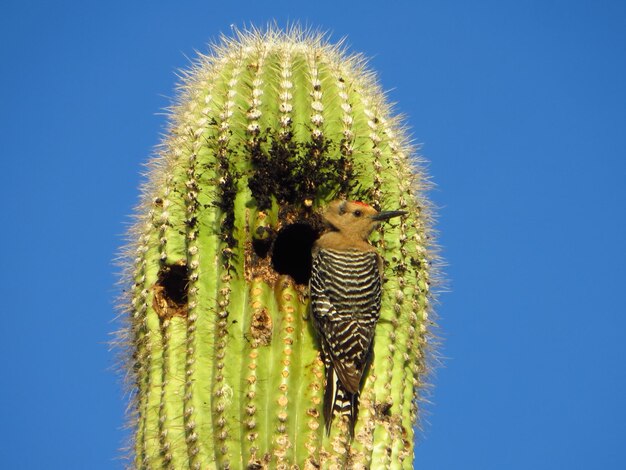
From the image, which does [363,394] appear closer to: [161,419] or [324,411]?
[324,411]

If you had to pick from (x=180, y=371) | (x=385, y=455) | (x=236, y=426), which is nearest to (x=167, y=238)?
(x=180, y=371)

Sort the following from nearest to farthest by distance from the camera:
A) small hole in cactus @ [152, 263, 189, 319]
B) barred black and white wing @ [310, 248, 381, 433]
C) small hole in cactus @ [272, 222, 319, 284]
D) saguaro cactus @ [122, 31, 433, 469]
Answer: saguaro cactus @ [122, 31, 433, 469] < barred black and white wing @ [310, 248, 381, 433] < small hole in cactus @ [152, 263, 189, 319] < small hole in cactus @ [272, 222, 319, 284]

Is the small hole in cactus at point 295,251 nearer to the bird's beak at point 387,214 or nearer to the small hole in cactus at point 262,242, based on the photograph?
the small hole in cactus at point 262,242

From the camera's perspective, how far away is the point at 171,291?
562 centimetres

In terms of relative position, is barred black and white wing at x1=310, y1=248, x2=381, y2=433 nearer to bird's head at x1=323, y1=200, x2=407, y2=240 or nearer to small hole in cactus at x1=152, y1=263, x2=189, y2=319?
bird's head at x1=323, y1=200, x2=407, y2=240

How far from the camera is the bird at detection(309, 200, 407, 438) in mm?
5391

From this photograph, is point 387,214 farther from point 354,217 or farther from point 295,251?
point 295,251

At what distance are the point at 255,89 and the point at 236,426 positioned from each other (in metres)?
1.95

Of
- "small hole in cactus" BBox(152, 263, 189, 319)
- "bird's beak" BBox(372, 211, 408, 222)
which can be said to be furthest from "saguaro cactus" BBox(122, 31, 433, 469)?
"bird's beak" BBox(372, 211, 408, 222)

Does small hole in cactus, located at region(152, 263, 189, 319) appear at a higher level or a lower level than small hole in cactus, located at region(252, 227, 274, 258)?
lower

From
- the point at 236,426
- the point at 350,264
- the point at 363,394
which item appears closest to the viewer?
the point at 236,426

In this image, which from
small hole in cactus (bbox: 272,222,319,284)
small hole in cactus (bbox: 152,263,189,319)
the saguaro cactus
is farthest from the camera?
small hole in cactus (bbox: 272,222,319,284)

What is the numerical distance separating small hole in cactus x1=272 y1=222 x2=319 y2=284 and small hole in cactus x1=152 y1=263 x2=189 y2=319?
0.52 m

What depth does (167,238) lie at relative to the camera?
5.61 m
